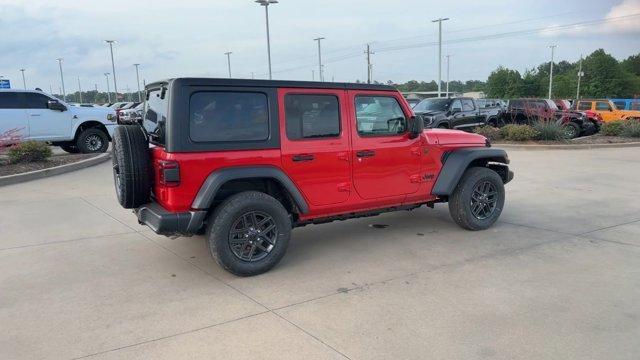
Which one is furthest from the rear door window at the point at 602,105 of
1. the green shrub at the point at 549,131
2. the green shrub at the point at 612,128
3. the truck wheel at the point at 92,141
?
the truck wheel at the point at 92,141

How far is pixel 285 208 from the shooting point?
195 inches

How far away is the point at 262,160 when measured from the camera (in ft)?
14.8

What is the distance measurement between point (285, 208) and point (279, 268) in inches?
23.2

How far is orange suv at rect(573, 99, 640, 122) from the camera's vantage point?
69.5 ft

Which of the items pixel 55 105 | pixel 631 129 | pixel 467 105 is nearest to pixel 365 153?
pixel 55 105

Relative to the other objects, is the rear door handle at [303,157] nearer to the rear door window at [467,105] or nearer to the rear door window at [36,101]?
the rear door window at [36,101]

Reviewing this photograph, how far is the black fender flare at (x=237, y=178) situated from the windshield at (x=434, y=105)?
42.9 feet

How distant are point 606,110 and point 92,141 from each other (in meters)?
20.5

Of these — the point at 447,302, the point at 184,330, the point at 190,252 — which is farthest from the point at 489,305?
the point at 190,252

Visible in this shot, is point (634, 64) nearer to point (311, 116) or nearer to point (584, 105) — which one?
point (584, 105)

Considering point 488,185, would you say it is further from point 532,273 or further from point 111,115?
point 111,115

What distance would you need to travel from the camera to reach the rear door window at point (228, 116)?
13.9 feet

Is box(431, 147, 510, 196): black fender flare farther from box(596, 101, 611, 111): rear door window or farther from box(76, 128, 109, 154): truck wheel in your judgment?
box(596, 101, 611, 111): rear door window

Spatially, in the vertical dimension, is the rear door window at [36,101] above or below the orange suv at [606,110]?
above
